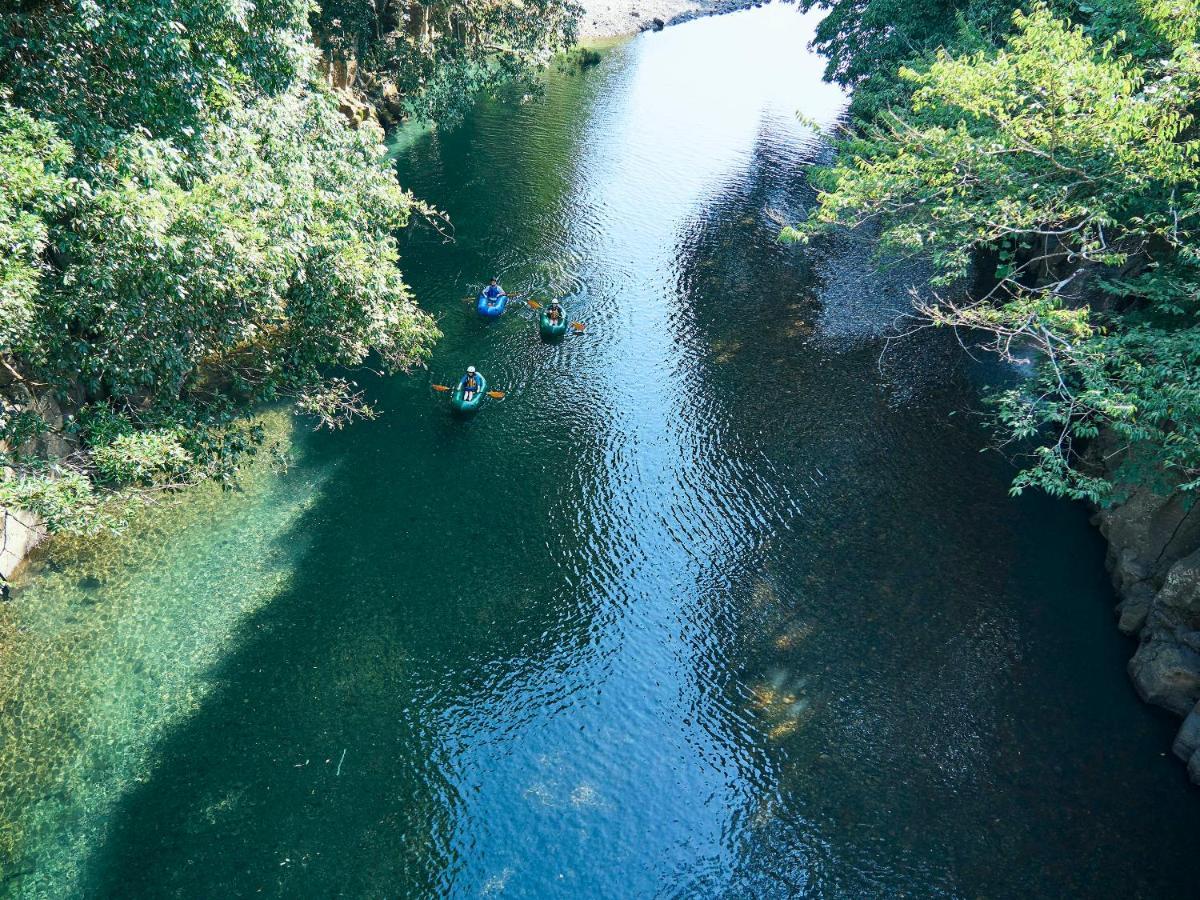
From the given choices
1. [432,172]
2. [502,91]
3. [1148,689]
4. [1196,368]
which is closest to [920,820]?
[1148,689]

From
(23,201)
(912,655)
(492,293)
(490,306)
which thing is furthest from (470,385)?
(912,655)

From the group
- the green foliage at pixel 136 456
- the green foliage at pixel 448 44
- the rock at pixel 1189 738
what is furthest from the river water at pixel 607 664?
the green foliage at pixel 448 44

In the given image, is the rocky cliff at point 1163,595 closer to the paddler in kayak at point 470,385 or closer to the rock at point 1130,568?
the rock at point 1130,568

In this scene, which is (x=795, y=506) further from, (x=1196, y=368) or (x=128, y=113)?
(x=128, y=113)

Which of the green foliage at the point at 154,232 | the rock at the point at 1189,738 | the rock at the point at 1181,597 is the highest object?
the green foliage at the point at 154,232

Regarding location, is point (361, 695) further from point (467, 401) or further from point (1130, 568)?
point (1130, 568)

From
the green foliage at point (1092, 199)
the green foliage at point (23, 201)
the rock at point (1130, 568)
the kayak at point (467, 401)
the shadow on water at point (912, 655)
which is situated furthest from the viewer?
the kayak at point (467, 401)

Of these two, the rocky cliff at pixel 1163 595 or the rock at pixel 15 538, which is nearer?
the rocky cliff at pixel 1163 595

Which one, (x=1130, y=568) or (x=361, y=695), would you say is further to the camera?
(x=1130, y=568)
